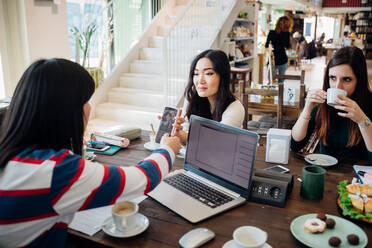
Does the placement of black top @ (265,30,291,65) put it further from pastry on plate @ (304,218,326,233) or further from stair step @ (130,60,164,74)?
pastry on plate @ (304,218,326,233)

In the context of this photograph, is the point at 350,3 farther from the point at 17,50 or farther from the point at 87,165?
the point at 87,165

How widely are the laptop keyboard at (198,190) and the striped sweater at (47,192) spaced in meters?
0.36

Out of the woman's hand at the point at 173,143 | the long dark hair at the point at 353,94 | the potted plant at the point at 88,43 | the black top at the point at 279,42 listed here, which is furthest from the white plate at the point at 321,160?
the black top at the point at 279,42

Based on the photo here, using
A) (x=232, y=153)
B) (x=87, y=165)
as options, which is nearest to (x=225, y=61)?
(x=232, y=153)

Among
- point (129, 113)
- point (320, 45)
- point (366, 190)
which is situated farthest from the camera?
point (320, 45)

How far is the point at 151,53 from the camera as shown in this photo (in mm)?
5707

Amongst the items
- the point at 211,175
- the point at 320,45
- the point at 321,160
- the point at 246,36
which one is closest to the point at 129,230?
the point at 211,175

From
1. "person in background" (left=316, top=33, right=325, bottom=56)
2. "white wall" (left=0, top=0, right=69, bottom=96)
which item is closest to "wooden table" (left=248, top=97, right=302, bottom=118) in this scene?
"white wall" (left=0, top=0, right=69, bottom=96)

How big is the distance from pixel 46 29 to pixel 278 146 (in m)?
3.68

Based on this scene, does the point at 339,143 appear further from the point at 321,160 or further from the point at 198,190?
the point at 198,190

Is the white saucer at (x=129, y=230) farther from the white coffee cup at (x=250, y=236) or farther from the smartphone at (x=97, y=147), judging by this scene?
the smartphone at (x=97, y=147)

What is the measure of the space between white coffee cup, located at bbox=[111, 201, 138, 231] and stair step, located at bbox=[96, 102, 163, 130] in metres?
3.64

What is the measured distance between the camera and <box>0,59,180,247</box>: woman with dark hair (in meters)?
0.87

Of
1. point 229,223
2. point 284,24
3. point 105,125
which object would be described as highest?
point 284,24
